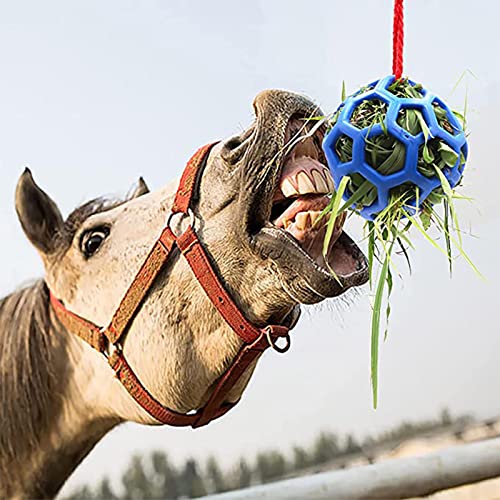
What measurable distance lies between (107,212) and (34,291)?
24cm

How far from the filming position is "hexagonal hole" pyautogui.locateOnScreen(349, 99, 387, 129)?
76 cm

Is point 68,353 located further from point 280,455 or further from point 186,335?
point 280,455

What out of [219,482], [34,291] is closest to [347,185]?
[34,291]

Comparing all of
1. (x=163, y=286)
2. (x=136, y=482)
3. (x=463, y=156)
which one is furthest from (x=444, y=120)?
(x=136, y=482)

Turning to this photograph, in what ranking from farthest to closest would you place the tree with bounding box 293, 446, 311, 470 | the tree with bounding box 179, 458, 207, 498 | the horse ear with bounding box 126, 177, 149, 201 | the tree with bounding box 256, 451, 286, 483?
1. the tree with bounding box 293, 446, 311, 470
2. the tree with bounding box 179, 458, 207, 498
3. the tree with bounding box 256, 451, 286, 483
4. the horse ear with bounding box 126, 177, 149, 201

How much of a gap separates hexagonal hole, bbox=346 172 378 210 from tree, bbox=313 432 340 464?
5.61 meters

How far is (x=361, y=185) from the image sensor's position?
2.56 feet

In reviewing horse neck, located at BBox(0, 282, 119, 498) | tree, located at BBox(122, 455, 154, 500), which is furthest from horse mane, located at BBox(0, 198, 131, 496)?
tree, located at BBox(122, 455, 154, 500)

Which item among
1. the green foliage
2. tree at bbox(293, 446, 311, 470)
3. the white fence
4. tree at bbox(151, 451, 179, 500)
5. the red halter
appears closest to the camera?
the green foliage

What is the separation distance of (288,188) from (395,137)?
0.25 m

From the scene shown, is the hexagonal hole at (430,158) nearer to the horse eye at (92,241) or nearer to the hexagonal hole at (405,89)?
the hexagonal hole at (405,89)

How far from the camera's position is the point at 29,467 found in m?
1.33

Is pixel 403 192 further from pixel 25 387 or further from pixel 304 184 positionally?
pixel 25 387

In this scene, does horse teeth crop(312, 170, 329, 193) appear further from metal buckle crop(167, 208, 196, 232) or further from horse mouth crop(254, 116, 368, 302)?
metal buckle crop(167, 208, 196, 232)
